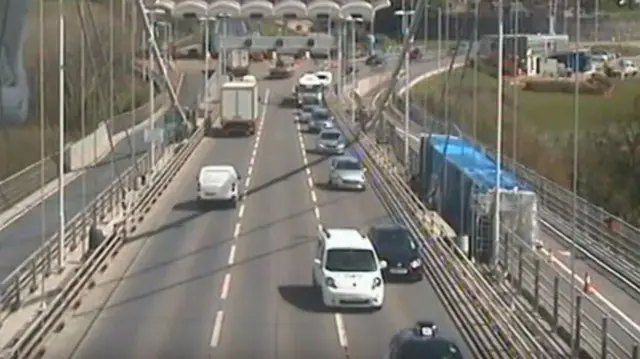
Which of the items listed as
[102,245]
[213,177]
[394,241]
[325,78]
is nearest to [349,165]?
[213,177]

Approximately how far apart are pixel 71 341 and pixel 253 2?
5456cm

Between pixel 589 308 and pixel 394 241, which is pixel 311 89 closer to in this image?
pixel 394 241

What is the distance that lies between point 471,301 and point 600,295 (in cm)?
450

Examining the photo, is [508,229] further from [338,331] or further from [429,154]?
[429,154]

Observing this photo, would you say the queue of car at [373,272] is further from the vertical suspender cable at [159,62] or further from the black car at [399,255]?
the vertical suspender cable at [159,62]

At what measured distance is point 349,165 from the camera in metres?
42.5

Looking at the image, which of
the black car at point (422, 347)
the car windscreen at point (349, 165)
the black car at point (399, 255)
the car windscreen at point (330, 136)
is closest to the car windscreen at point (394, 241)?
the black car at point (399, 255)

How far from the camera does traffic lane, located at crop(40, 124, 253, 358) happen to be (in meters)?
17.9

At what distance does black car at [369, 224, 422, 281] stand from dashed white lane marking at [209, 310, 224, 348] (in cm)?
461

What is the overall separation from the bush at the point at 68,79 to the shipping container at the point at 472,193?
355 inches

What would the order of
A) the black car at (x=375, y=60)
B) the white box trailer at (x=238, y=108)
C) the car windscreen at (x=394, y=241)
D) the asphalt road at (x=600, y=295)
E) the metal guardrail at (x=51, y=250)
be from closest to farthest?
the metal guardrail at (x=51, y=250) < the asphalt road at (x=600, y=295) < the car windscreen at (x=394, y=241) < the white box trailer at (x=238, y=108) < the black car at (x=375, y=60)

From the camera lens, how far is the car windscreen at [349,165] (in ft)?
138

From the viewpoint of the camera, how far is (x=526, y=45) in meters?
40.4

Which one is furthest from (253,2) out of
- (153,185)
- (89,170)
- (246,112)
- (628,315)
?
(628,315)
